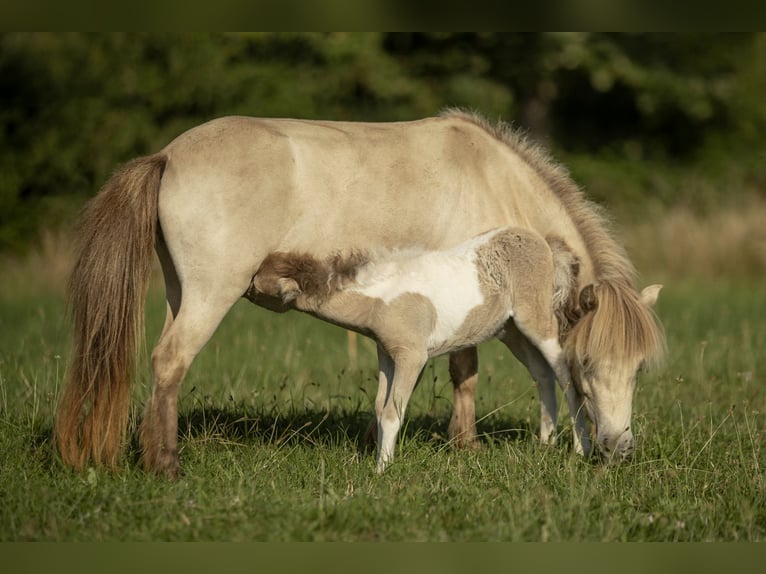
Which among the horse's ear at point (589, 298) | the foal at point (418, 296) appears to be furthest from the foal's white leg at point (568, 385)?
the horse's ear at point (589, 298)

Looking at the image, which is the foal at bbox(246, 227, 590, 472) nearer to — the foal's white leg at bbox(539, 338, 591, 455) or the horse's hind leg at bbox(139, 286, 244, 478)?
the foal's white leg at bbox(539, 338, 591, 455)

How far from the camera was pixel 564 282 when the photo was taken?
6.11 m

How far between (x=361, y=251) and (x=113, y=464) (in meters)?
1.80

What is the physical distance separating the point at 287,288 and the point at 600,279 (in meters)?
1.99

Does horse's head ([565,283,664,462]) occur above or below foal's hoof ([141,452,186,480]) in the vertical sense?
above

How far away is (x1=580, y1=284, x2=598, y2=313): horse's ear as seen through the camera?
5.89m

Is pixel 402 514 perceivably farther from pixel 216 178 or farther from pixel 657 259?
pixel 657 259

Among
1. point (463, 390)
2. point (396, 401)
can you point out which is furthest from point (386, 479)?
point (463, 390)

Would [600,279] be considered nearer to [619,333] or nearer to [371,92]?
[619,333]

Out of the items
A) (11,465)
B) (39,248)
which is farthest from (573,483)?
(39,248)

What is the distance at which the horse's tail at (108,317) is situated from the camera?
17.5 ft

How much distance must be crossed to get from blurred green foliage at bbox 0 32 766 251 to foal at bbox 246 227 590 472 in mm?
13105

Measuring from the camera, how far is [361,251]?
221 inches

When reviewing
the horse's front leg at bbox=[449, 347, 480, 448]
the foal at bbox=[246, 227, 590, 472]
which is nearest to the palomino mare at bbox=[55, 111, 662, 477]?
the foal at bbox=[246, 227, 590, 472]
